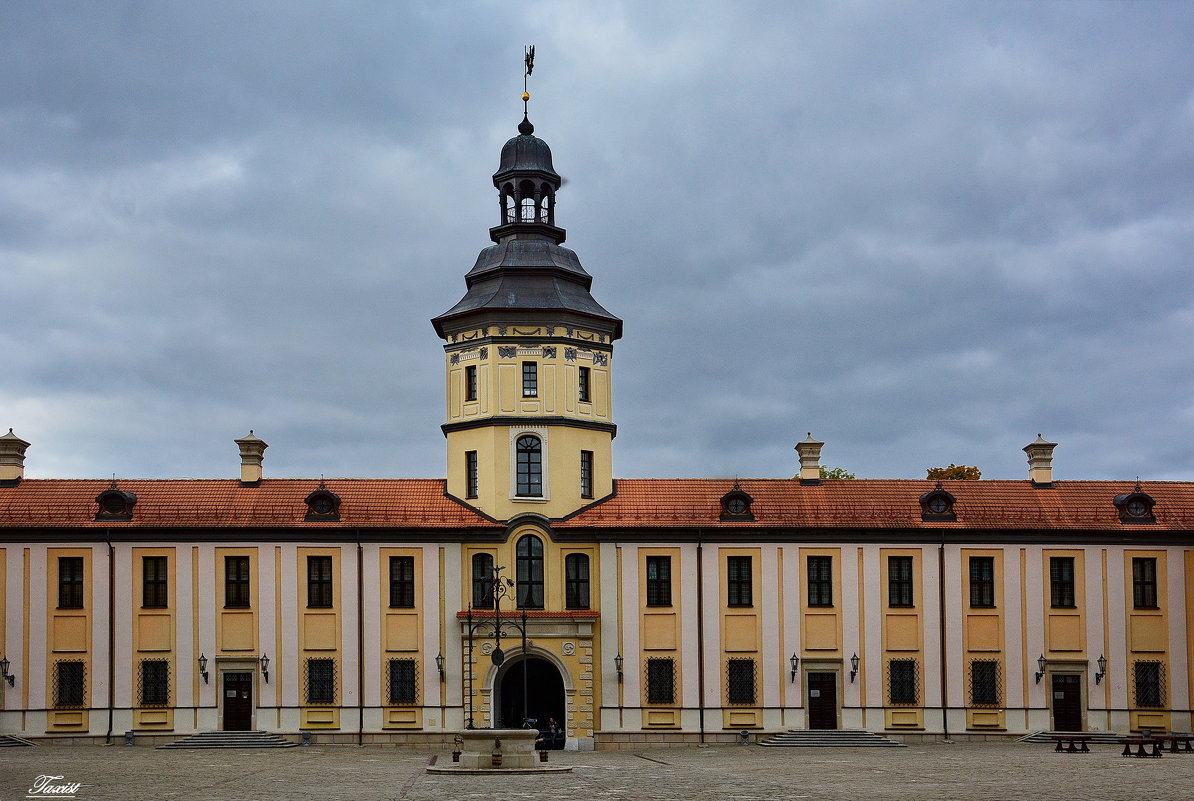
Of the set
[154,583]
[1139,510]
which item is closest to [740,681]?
[1139,510]

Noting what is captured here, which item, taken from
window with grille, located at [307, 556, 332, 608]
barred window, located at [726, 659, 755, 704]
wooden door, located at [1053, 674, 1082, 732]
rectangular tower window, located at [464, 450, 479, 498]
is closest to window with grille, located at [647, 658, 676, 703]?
barred window, located at [726, 659, 755, 704]

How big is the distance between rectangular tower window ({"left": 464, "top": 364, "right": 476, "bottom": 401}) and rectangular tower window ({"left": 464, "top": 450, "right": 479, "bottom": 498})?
6.69 feet

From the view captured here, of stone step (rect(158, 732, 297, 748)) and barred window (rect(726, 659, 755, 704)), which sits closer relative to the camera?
stone step (rect(158, 732, 297, 748))

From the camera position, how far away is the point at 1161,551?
163 feet

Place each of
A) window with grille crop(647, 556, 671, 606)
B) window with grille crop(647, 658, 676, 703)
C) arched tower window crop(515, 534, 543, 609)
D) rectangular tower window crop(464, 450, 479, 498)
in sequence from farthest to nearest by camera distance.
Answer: rectangular tower window crop(464, 450, 479, 498)
window with grille crop(647, 556, 671, 606)
arched tower window crop(515, 534, 543, 609)
window with grille crop(647, 658, 676, 703)

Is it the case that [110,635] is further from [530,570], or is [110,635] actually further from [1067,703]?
[1067,703]

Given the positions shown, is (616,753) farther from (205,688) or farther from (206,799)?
(206,799)

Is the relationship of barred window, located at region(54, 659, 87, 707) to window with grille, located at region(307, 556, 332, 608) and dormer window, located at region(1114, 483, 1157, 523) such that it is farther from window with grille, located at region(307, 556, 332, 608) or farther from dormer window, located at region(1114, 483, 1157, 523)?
dormer window, located at region(1114, 483, 1157, 523)

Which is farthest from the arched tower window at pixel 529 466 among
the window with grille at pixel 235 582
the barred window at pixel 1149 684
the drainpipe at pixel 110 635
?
the barred window at pixel 1149 684

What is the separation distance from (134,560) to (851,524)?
25.1 metres

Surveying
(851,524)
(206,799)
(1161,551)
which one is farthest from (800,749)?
(206,799)

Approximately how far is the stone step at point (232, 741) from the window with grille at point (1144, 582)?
2983 cm

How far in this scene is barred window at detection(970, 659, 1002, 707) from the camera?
48.7 metres

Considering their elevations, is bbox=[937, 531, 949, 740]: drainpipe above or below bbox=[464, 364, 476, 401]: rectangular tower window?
below
